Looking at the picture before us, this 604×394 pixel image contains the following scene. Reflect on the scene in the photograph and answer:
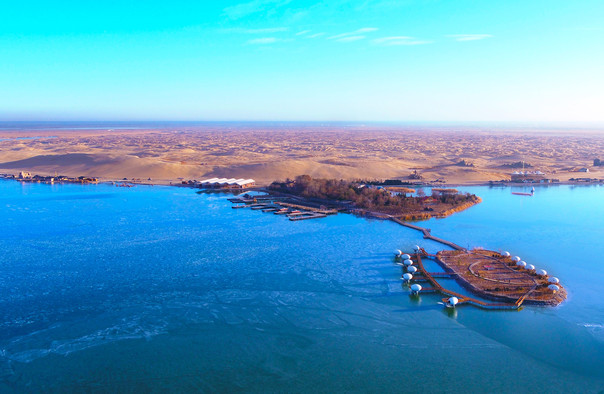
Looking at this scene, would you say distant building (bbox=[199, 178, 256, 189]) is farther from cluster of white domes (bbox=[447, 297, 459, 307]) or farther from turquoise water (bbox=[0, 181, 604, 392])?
cluster of white domes (bbox=[447, 297, 459, 307])

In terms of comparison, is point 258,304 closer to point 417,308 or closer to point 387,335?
point 387,335

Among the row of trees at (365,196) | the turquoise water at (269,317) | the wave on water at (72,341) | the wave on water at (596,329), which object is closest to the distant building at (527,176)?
the row of trees at (365,196)

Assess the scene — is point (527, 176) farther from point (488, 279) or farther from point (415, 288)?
point (415, 288)

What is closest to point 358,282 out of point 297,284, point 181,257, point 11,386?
point 297,284

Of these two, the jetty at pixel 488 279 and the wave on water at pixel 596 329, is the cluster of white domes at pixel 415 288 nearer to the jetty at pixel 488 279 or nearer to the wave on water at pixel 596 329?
the jetty at pixel 488 279

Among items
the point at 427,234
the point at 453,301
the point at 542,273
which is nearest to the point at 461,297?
the point at 453,301
